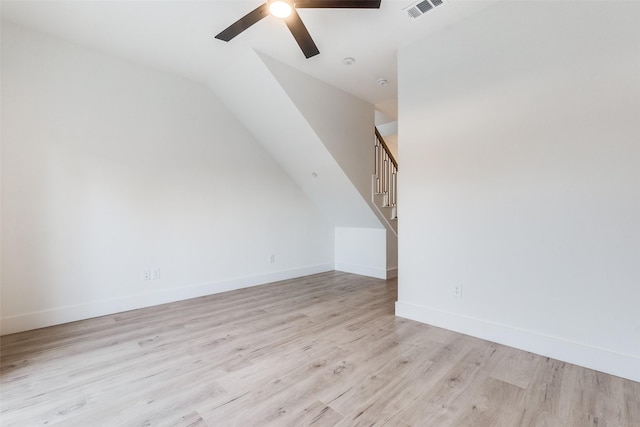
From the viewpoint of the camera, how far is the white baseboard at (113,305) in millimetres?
2641

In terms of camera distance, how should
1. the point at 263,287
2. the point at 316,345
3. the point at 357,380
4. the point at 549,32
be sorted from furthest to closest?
the point at 263,287, the point at 316,345, the point at 549,32, the point at 357,380

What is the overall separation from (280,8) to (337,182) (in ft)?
8.16

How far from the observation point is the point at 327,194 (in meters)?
4.65

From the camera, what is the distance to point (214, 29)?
8.73 ft

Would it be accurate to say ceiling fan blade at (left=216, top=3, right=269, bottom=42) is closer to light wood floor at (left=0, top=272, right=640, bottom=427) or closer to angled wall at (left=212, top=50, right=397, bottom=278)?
angled wall at (left=212, top=50, right=397, bottom=278)

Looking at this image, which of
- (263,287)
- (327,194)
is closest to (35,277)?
(263,287)

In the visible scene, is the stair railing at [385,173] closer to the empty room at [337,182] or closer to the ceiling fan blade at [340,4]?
the empty room at [337,182]

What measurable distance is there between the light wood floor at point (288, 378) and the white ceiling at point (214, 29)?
271 cm

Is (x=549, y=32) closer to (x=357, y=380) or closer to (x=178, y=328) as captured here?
(x=357, y=380)

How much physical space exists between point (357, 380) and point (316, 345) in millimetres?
576

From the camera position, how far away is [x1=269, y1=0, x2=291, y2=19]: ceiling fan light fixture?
193cm

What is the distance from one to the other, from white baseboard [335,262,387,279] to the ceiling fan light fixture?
3.71 meters

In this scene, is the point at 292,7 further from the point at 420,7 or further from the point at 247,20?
the point at 420,7

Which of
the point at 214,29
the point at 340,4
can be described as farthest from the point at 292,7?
the point at 214,29
